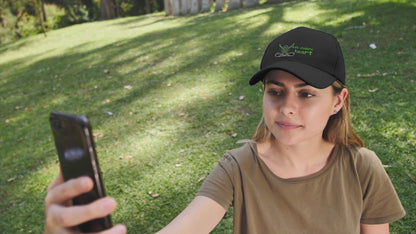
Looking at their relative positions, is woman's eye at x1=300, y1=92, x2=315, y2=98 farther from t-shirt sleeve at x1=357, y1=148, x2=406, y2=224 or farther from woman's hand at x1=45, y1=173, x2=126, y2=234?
woman's hand at x1=45, y1=173, x2=126, y2=234

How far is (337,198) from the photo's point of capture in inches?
A: 57.7

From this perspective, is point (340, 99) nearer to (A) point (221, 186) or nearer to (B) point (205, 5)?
(A) point (221, 186)

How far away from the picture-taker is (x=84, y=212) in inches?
27.0

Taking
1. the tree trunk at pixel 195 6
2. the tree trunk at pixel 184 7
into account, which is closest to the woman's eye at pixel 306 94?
the tree trunk at pixel 195 6

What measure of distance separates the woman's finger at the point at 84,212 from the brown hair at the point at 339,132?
1.06 metres

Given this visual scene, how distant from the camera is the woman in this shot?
1402 millimetres

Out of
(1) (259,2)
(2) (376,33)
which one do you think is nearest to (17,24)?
(1) (259,2)

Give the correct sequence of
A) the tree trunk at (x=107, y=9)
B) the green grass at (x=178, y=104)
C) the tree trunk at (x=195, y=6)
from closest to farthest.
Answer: the green grass at (x=178, y=104), the tree trunk at (x=195, y=6), the tree trunk at (x=107, y=9)

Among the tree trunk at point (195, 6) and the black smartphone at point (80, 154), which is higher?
the tree trunk at point (195, 6)

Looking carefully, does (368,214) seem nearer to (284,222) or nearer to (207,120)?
(284,222)

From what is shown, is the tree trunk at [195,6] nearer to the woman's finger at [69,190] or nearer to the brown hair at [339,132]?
the brown hair at [339,132]

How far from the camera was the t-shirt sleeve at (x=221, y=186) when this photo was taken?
4.66ft

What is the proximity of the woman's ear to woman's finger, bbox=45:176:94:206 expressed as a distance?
124 centimetres

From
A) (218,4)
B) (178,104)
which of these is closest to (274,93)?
(178,104)
